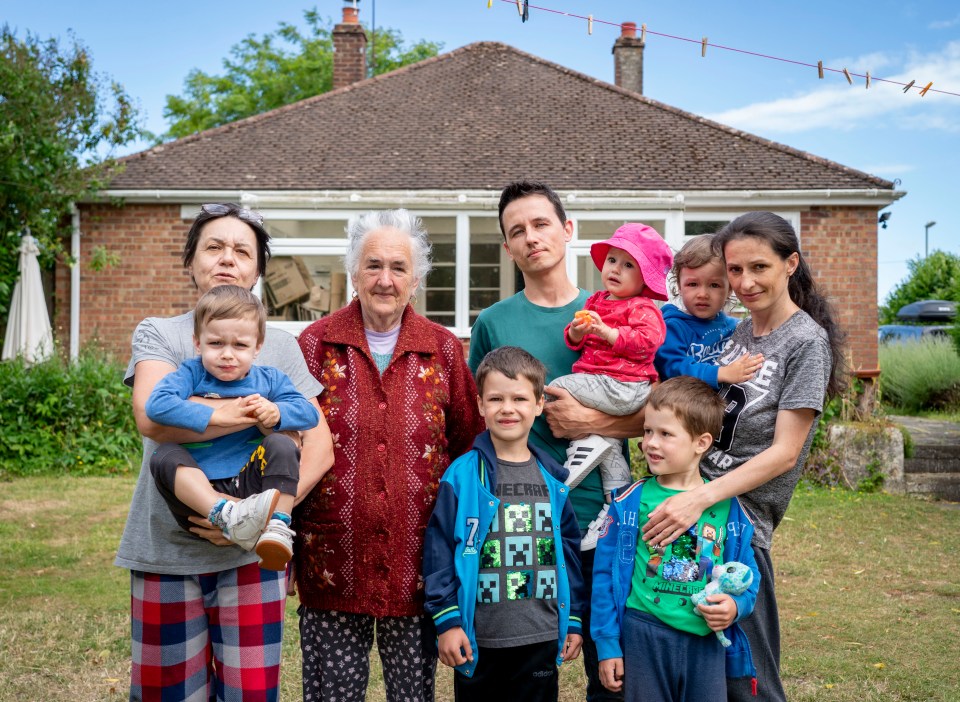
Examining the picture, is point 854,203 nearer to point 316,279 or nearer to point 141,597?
point 316,279

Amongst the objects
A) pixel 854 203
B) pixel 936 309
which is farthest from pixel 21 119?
pixel 936 309

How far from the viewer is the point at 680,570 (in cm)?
247

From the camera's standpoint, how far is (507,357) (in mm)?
2646

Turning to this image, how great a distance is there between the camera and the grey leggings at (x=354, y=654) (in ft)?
8.79

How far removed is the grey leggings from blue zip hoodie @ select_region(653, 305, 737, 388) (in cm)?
119

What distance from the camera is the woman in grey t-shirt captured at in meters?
2.44

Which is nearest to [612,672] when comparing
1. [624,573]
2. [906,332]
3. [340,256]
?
[624,573]

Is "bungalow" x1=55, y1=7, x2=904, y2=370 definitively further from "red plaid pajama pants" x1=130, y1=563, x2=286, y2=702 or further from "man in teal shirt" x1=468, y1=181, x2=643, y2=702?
"red plaid pajama pants" x1=130, y1=563, x2=286, y2=702

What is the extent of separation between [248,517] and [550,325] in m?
1.28

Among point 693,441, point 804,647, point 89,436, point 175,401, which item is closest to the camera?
point 175,401

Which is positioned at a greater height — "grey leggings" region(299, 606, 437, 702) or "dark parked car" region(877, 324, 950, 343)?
"dark parked car" region(877, 324, 950, 343)

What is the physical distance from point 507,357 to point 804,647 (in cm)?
330

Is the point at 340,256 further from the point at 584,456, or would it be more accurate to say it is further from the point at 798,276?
the point at 798,276

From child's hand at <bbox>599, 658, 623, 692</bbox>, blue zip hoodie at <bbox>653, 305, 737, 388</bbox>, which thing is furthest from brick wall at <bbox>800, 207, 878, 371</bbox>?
child's hand at <bbox>599, 658, 623, 692</bbox>
